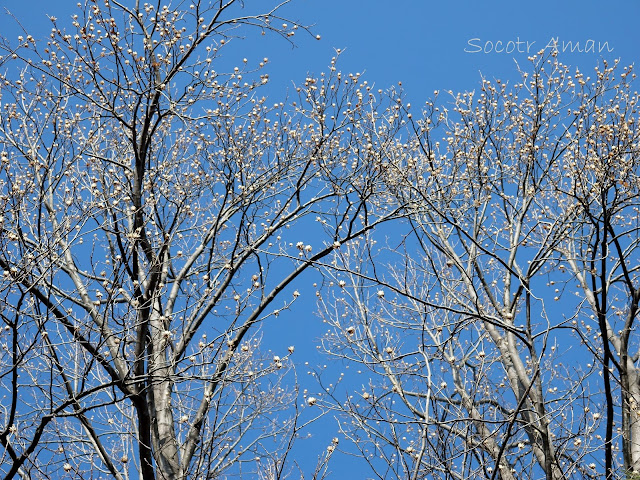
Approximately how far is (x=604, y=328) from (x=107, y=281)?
11.2ft

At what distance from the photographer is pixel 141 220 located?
6.18 m

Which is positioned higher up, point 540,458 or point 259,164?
point 259,164

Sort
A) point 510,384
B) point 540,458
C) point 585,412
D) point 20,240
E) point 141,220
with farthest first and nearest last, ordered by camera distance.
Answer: point 510,384 < point 540,458 < point 141,220 < point 585,412 < point 20,240

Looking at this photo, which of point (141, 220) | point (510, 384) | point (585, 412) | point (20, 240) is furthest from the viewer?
point (510, 384)

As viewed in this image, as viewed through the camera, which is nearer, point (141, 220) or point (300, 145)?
point (141, 220)

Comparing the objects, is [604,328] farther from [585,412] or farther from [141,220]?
[141,220]

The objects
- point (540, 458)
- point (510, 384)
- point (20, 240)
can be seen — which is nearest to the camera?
point (20, 240)

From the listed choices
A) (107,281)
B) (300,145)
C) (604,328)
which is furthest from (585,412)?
(300,145)

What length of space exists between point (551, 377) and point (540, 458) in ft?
3.78

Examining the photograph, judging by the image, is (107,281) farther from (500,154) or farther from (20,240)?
(500,154)

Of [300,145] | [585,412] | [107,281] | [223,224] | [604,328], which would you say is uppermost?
[300,145]

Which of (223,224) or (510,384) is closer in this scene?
(510,384)

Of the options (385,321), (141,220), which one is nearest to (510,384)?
(385,321)

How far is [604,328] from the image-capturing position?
4750mm
